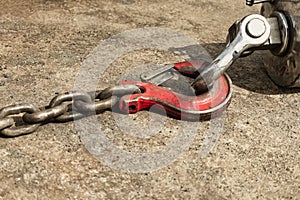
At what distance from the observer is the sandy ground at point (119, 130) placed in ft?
5.99

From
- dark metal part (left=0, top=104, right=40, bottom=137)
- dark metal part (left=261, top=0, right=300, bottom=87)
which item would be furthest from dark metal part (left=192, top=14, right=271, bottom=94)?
dark metal part (left=0, top=104, right=40, bottom=137)

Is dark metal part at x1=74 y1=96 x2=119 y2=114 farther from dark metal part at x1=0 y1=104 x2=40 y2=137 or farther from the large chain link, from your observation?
dark metal part at x1=0 y1=104 x2=40 y2=137

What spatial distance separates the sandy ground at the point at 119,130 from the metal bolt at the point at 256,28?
349 mm

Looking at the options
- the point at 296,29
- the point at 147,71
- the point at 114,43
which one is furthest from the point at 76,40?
the point at 296,29

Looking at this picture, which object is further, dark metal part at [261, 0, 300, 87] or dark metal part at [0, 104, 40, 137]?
dark metal part at [261, 0, 300, 87]

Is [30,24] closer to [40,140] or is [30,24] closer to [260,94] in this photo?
[40,140]

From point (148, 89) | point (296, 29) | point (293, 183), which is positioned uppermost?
point (296, 29)

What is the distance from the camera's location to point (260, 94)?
8.13ft

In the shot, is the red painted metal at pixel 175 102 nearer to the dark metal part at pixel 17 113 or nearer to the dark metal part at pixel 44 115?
the dark metal part at pixel 44 115

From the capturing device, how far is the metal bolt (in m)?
2.24

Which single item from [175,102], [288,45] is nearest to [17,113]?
[175,102]

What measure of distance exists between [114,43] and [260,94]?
91 cm

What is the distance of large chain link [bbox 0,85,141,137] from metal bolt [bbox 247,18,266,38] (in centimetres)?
60

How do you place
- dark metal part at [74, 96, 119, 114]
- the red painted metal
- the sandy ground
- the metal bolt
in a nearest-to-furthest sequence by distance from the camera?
1. the sandy ground
2. dark metal part at [74, 96, 119, 114]
3. the red painted metal
4. the metal bolt
